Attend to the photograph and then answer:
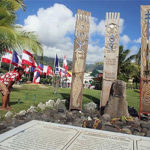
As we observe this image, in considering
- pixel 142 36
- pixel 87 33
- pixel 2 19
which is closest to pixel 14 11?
pixel 2 19

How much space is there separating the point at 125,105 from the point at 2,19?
6.25m

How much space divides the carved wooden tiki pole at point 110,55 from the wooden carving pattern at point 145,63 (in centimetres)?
123

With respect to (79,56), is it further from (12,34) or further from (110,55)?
(12,34)

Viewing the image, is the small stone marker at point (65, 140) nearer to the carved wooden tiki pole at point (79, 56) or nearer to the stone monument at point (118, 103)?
the stone monument at point (118, 103)

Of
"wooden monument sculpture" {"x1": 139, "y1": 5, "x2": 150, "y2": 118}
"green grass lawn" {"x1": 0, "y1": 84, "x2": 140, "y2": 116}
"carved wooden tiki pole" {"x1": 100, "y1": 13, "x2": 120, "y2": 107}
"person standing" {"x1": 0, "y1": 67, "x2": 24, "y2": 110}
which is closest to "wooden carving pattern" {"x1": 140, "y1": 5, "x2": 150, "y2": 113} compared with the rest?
"wooden monument sculpture" {"x1": 139, "y1": 5, "x2": 150, "y2": 118}

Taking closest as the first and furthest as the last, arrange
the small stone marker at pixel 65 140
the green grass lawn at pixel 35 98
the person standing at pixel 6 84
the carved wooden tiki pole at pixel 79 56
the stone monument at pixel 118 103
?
the small stone marker at pixel 65 140 → the person standing at pixel 6 84 → the stone monument at pixel 118 103 → the green grass lawn at pixel 35 98 → the carved wooden tiki pole at pixel 79 56

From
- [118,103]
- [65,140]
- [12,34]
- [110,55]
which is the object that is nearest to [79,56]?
[110,55]

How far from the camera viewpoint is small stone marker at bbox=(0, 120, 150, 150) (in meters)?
2.15

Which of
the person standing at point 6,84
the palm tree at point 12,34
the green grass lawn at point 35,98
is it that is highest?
the palm tree at point 12,34

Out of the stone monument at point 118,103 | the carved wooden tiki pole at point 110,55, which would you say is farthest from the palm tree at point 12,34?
the stone monument at point 118,103

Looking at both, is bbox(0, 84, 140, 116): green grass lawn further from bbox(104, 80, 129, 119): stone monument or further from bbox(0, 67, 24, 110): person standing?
bbox(104, 80, 129, 119): stone monument

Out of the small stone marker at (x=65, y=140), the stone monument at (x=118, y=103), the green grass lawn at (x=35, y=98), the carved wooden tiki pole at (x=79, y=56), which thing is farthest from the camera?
the carved wooden tiki pole at (x=79, y=56)

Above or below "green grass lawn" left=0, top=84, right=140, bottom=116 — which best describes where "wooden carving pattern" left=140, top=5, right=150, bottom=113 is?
above

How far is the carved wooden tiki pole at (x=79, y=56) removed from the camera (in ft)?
21.7
